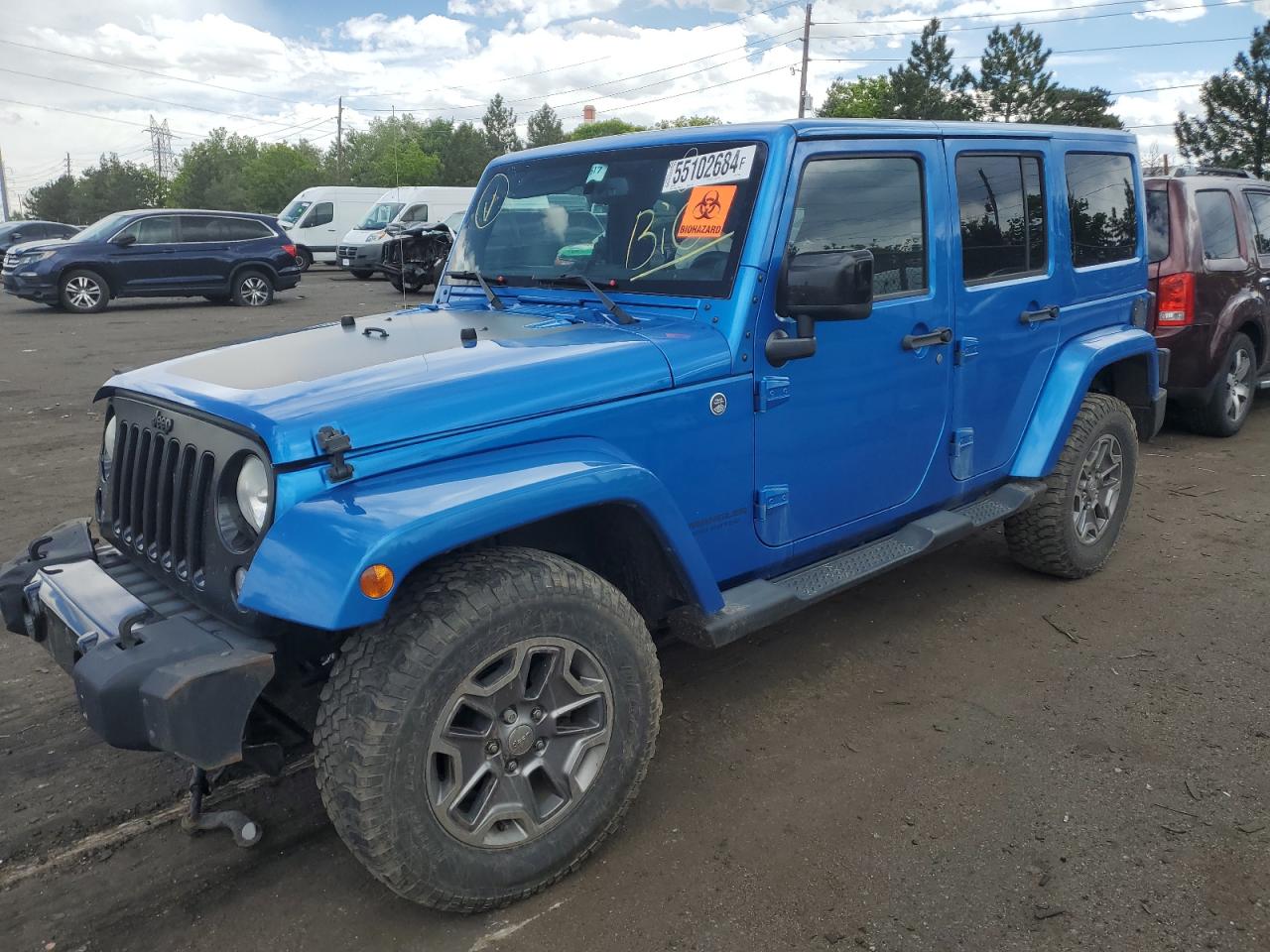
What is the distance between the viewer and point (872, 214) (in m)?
3.49

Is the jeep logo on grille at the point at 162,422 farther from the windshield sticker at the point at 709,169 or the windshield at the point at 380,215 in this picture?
the windshield at the point at 380,215

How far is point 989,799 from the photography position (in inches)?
119

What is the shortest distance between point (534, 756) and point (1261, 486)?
578cm

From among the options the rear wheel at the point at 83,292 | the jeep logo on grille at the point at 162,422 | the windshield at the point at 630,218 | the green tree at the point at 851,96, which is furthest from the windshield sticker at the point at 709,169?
the green tree at the point at 851,96

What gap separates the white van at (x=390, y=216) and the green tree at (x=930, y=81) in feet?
82.0

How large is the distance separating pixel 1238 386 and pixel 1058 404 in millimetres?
4460

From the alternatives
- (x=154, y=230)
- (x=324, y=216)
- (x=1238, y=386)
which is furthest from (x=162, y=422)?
(x=324, y=216)

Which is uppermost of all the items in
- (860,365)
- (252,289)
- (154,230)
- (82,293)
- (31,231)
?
(31,231)

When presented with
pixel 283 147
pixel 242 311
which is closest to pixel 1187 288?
pixel 242 311

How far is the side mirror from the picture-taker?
290cm

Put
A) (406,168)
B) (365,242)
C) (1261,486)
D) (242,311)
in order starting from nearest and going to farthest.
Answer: (1261,486) < (242,311) < (365,242) < (406,168)

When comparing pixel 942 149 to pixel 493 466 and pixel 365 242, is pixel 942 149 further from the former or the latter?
pixel 365 242

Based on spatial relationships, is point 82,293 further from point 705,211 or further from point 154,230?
point 705,211

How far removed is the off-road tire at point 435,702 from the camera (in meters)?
2.26
